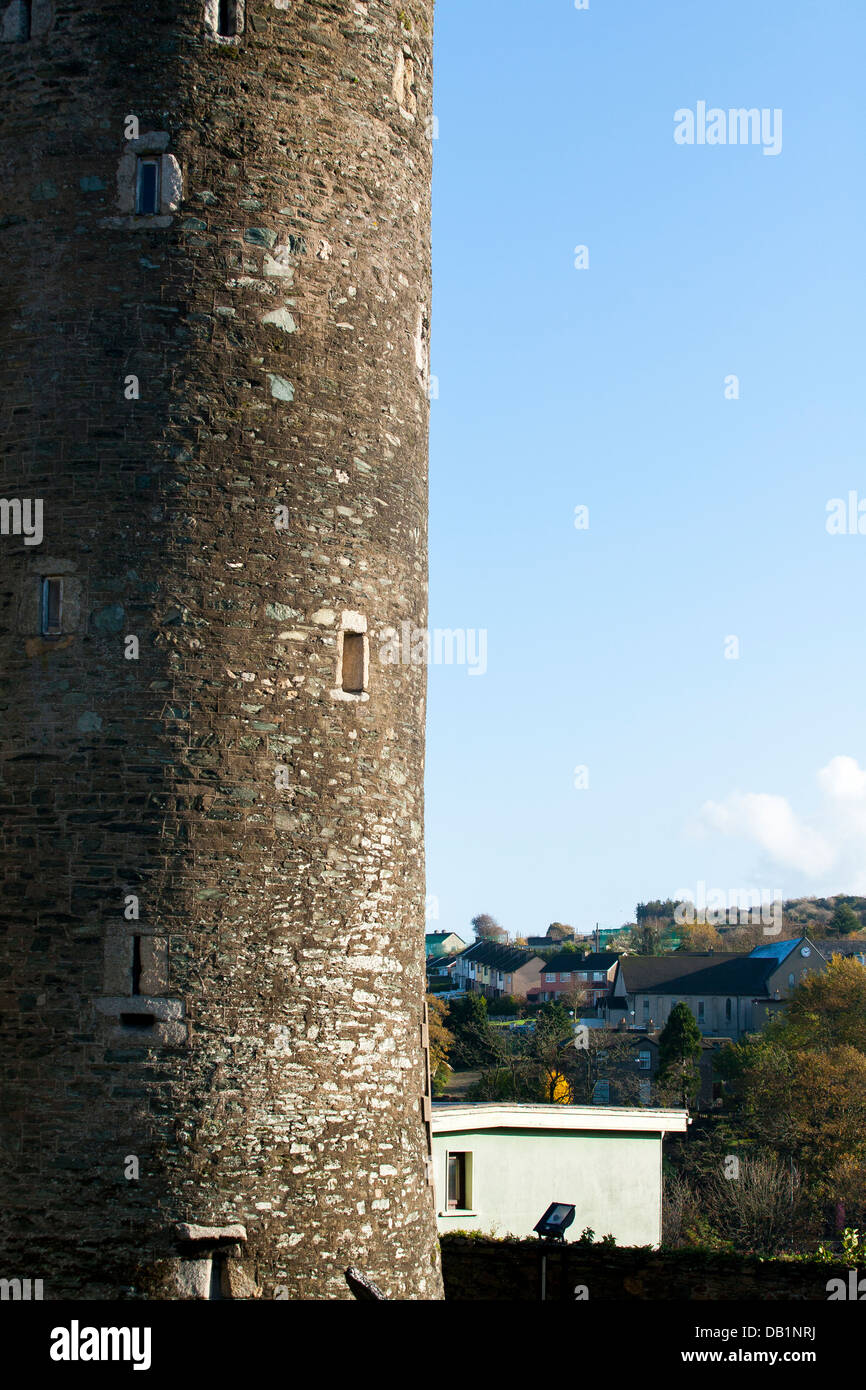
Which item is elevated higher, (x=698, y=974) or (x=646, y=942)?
(x=646, y=942)

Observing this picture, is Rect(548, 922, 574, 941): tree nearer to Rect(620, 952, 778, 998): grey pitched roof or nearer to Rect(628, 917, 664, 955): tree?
Rect(628, 917, 664, 955): tree

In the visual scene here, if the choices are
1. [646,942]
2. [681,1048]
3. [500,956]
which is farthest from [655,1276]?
[646,942]


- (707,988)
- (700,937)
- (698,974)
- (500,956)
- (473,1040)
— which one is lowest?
(473,1040)

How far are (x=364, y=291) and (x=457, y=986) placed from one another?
10450 cm

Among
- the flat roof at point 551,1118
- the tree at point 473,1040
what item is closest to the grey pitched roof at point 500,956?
the tree at point 473,1040

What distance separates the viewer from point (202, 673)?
11141 mm

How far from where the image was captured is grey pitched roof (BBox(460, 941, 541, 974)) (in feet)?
357

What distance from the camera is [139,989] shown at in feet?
35.3

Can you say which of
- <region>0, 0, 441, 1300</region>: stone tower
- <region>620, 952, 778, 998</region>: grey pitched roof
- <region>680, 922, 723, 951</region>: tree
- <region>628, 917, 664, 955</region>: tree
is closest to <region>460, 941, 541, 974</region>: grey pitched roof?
<region>628, 917, 664, 955</region>: tree

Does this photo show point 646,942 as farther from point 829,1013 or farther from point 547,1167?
point 547,1167

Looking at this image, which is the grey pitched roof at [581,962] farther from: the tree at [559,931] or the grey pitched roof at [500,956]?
the tree at [559,931]

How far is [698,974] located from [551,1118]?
73.5 m

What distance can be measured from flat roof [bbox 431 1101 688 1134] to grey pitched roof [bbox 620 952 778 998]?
69158 mm
